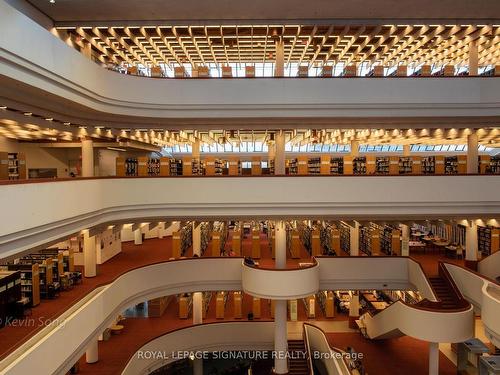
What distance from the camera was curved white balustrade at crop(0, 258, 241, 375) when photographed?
21.9ft

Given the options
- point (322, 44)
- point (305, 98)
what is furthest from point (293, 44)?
point (305, 98)

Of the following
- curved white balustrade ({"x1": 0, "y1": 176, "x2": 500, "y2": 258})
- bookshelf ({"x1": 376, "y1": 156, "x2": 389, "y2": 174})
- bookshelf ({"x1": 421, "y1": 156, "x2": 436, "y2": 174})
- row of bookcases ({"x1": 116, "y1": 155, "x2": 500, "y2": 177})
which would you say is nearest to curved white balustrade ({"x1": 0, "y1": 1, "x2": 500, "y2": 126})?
row of bookcases ({"x1": 116, "y1": 155, "x2": 500, "y2": 177})

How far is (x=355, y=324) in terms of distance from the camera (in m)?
15.8

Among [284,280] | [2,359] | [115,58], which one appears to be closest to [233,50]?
[115,58]

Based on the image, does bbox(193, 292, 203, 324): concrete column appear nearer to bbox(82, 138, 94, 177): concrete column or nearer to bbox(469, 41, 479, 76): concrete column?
bbox(82, 138, 94, 177): concrete column

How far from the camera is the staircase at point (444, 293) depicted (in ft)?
35.2

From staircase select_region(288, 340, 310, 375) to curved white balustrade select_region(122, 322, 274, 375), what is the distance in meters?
0.77

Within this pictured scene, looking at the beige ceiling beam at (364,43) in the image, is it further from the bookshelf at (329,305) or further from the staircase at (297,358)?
the staircase at (297,358)

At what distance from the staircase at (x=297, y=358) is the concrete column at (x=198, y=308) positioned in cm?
333

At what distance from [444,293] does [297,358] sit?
5272mm

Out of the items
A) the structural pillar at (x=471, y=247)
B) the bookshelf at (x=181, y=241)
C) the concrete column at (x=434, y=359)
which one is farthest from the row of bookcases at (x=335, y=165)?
the concrete column at (x=434, y=359)

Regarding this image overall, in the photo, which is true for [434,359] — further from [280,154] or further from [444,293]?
[280,154]

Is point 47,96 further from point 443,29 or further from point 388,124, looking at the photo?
point 443,29

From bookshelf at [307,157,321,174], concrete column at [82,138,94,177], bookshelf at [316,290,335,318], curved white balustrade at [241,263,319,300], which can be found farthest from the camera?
bookshelf at [307,157,321,174]
